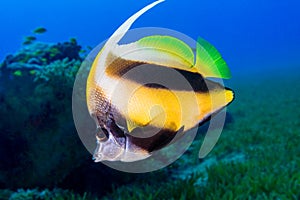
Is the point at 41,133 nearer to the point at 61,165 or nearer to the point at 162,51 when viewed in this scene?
the point at 61,165

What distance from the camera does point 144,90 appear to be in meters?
0.82

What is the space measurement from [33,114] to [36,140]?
0.39 m

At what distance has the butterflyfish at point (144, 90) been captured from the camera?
81 cm

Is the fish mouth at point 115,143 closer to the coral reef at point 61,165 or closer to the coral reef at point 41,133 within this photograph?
the coral reef at point 61,165

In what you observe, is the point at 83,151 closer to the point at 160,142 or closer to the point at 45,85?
the point at 45,85

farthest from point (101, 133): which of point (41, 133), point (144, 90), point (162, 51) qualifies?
point (41, 133)

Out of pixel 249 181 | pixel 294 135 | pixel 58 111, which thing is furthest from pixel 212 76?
pixel 294 135

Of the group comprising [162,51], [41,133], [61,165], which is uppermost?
[41,133]

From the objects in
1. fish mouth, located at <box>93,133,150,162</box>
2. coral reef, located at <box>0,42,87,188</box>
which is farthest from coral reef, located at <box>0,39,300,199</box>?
fish mouth, located at <box>93,133,150,162</box>

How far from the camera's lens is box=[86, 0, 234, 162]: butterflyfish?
2.66 feet

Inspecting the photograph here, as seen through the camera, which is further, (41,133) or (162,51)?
(41,133)

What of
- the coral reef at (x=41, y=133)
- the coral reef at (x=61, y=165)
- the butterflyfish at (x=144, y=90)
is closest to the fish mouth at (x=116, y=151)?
the butterflyfish at (x=144, y=90)

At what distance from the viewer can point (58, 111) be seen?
174 inches

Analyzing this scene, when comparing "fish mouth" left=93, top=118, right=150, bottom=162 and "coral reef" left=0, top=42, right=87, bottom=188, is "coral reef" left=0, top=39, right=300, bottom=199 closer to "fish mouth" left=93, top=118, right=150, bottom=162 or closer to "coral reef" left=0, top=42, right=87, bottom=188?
"coral reef" left=0, top=42, right=87, bottom=188
